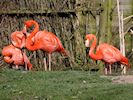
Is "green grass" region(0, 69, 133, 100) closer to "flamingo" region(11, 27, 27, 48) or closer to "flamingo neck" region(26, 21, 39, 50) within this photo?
"flamingo neck" region(26, 21, 39, 50)

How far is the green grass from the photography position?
6348mm

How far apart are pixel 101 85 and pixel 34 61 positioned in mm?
4069

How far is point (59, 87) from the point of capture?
7.07 meters

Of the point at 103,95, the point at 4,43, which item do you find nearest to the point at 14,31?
the point at 4,43

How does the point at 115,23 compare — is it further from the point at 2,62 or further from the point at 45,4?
the point at 2,62

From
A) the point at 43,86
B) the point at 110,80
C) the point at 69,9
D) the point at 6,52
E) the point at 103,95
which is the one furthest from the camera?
the point at 69,9

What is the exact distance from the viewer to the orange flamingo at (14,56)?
1003 cm

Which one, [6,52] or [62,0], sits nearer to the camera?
[6,52]

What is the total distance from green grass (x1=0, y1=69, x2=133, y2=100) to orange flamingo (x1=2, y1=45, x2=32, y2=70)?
→ 1.38m

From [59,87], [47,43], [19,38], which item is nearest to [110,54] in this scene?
[47,43]

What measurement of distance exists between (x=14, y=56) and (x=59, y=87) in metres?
3.23

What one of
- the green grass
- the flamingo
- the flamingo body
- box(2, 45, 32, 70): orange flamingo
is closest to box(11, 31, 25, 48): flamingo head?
the flamingo

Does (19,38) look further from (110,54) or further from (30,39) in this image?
(110,54)

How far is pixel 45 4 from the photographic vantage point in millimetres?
11203
